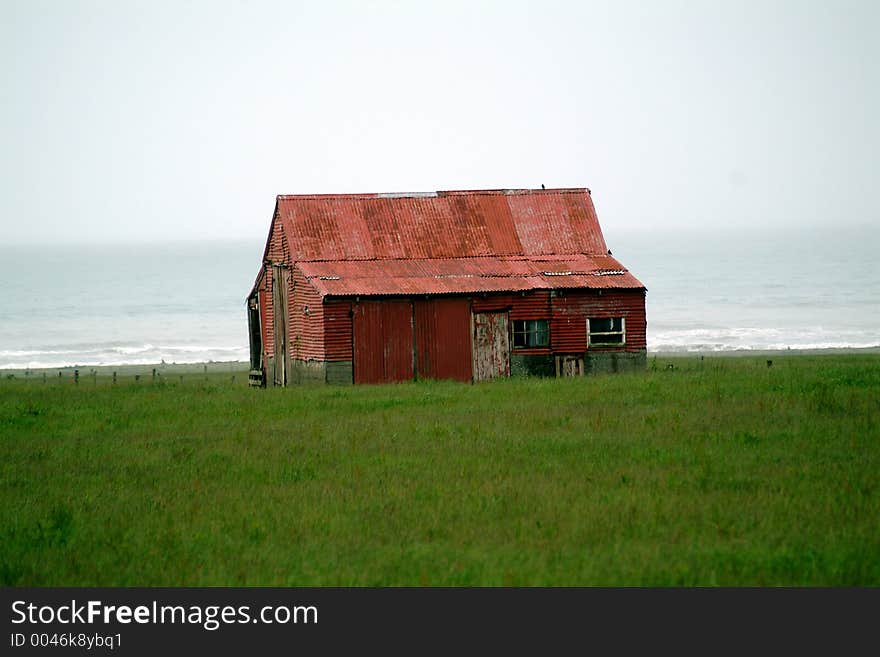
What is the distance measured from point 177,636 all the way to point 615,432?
13.5 meters

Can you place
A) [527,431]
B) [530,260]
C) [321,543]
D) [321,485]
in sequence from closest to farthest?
[321,543] → [321,485] → [527,431] → [530,260]

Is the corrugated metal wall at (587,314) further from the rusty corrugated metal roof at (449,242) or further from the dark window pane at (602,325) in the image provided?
the rusty corrugated metal roof at (449,242)

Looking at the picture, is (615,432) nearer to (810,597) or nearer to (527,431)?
(527,431)

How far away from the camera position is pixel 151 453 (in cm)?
2394

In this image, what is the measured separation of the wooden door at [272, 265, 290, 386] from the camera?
1775 inches

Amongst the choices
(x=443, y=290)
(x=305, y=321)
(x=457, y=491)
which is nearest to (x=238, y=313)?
(x=305, y=321)

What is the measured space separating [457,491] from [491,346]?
23.2 m

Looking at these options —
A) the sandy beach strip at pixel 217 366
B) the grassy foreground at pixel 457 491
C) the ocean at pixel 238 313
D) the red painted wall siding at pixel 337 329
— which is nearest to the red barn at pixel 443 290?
the red painted wall siding at pixel 337 329

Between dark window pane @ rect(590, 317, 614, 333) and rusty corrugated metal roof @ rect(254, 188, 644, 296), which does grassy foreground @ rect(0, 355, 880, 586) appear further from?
dark window pane @ rect(590, 317, 614, 333)

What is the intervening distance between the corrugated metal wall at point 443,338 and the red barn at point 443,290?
0.10 ft

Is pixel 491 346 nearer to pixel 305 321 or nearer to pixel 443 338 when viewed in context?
pixel 443 338

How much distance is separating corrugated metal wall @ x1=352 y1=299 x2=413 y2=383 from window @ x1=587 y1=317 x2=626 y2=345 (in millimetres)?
5919

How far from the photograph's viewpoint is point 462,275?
140ft

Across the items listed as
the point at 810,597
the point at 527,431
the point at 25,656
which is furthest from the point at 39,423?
the point at 810,597
